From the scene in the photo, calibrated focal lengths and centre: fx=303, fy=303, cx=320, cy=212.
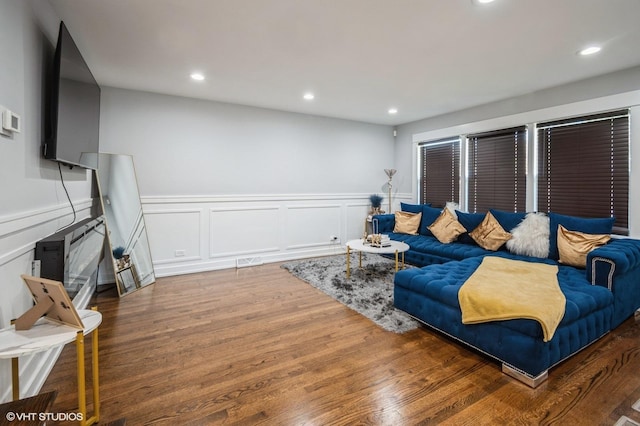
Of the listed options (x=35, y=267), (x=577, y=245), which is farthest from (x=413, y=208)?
(x=35, y=267)

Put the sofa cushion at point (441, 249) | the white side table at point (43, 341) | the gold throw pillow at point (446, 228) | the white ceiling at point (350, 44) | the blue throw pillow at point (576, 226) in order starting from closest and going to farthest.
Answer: the white side table at point (43, 341)
the white ceiling at point (350, 44)
the blue throw pillow at point (576, 226)
the sofa cushion at point (441, 249)
the gold throw pillow at point (446, 228)

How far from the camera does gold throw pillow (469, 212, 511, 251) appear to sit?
3.77 metres

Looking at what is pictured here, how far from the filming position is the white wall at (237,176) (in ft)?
13.3

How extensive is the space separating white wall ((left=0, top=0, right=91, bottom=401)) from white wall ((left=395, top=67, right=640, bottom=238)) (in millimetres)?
5008

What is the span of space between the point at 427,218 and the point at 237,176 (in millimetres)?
3074

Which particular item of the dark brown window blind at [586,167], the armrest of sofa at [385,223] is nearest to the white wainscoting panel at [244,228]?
the armrest of sofa at [385,223]

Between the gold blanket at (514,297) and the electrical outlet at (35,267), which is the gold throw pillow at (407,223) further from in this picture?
the electrical outlet at (35,267)

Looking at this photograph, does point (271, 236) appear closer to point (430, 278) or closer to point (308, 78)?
point (308, 78)

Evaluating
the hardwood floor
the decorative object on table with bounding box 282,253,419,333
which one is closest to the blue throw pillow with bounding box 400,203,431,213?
the decorative object on table with bounding box 282,253,419,333

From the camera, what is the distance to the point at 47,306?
133 centimetres

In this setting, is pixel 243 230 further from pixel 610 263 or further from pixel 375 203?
pixel 610 263

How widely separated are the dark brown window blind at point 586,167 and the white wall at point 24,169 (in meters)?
5.09

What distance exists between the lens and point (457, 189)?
16.6 ft

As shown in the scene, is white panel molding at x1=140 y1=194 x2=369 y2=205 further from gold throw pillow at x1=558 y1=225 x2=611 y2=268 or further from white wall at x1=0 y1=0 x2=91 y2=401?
gold throw pillow at x1=558 y1=225 x2=611 y2=268
